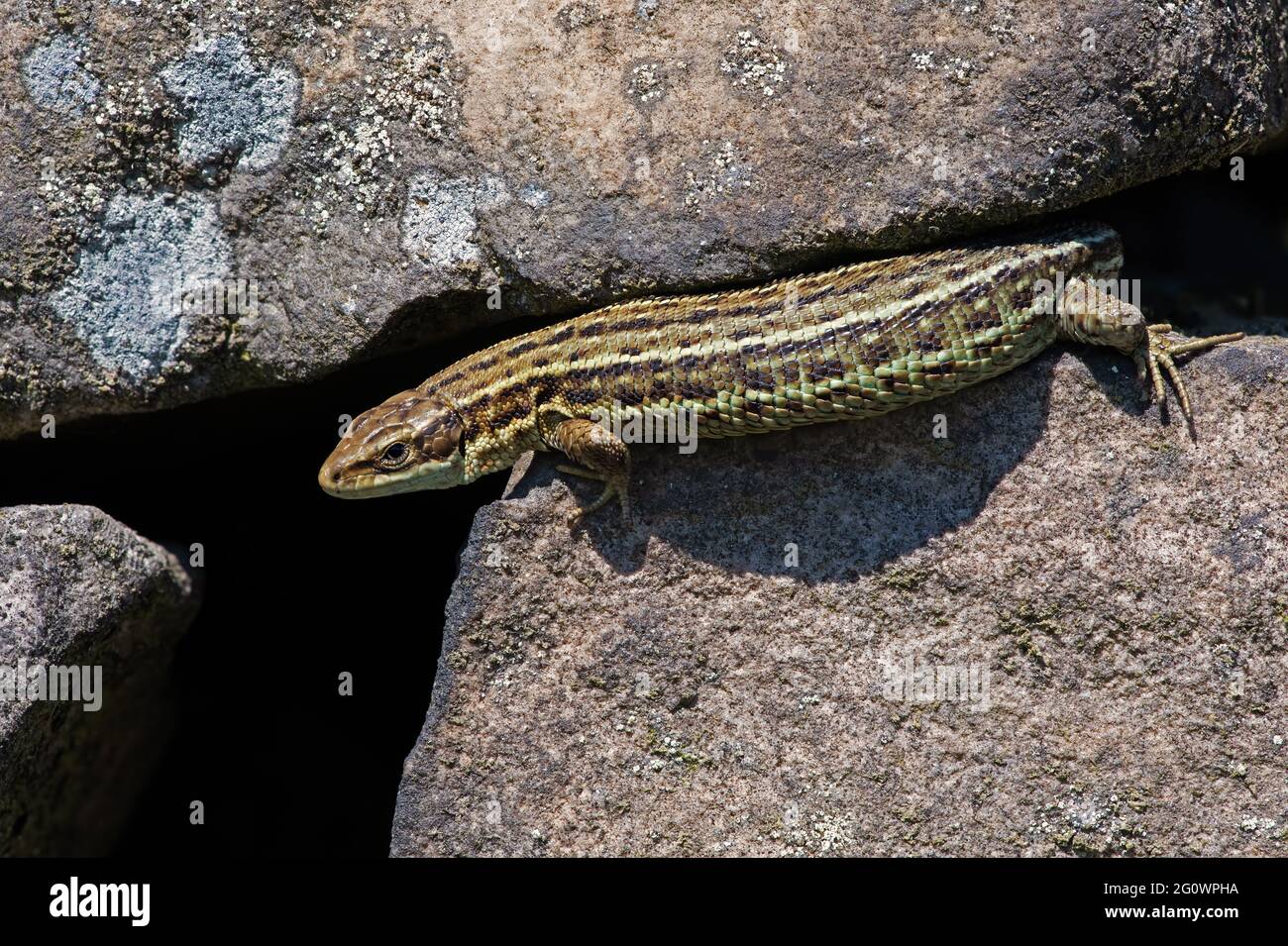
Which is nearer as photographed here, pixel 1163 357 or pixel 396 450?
pixel 1163 357

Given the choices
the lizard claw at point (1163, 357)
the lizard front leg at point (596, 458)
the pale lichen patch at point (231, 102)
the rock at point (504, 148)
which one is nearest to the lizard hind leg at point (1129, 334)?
the lizard claw at point (1163, 357)

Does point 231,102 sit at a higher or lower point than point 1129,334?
higher

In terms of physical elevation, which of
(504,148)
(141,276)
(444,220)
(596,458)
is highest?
(504,148)

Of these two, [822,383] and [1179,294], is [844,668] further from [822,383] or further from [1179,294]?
[1179,294]

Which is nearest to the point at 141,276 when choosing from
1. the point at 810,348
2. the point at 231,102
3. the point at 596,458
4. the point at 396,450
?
the point at 231,102

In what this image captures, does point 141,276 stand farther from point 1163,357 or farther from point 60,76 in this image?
point 1163,357

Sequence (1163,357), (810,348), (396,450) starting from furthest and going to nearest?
(396,450)
(1163,357)
(810,348)

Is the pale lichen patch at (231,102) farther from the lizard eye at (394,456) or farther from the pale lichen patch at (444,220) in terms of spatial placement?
the lizard eye at (394,456)
